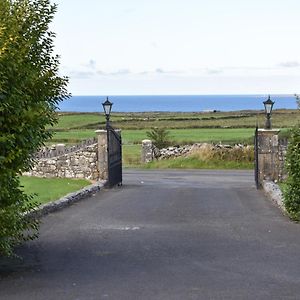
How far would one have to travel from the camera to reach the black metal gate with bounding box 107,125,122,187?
24.0 meters

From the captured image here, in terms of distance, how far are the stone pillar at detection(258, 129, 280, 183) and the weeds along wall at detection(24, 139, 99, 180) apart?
5897mm

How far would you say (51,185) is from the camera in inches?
938

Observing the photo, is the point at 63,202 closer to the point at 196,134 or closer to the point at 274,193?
the point at 274,193

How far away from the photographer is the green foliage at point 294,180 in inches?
533

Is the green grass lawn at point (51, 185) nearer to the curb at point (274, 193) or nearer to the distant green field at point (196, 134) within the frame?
the curb at point (274, 193)

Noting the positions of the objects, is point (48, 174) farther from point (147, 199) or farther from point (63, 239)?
point (63, 239)

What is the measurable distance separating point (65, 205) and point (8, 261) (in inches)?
270

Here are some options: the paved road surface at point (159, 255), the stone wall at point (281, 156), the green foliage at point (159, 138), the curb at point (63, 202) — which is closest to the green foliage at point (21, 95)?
the paved road surface at point (159, 255)

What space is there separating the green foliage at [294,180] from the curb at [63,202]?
4.89 m

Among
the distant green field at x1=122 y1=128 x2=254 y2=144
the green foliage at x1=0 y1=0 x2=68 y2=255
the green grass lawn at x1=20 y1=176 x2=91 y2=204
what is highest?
the green foliage at x1=0 y1=0 x2=68 y2=255

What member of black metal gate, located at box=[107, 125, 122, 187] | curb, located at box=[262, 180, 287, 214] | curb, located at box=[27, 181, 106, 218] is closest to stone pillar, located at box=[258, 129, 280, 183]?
curb, located at box=[262, 180, 287, 214]

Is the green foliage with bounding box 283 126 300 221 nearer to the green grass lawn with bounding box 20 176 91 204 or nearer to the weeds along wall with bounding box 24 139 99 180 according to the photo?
the green grass lawn with bounding box 20 176 91 204

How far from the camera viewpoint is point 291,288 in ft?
25.7

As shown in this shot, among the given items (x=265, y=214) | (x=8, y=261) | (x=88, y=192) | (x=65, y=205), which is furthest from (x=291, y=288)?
(x=88, y=192)
